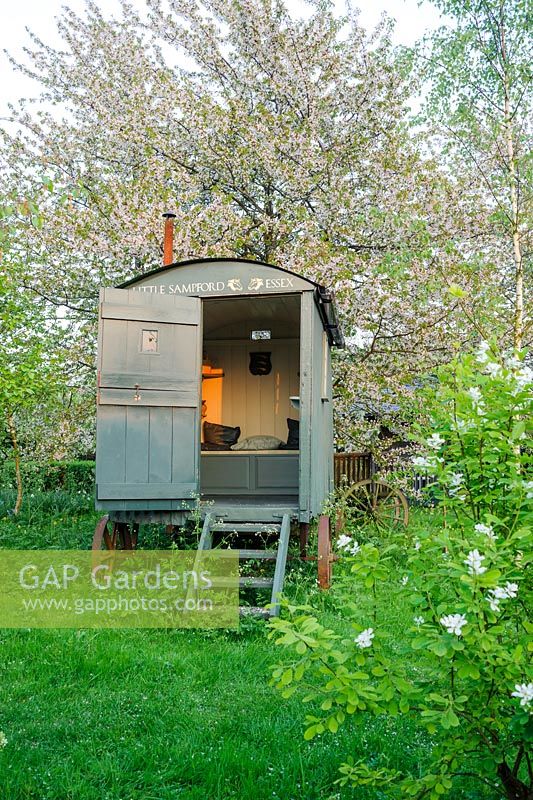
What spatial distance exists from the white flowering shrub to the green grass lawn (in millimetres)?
208

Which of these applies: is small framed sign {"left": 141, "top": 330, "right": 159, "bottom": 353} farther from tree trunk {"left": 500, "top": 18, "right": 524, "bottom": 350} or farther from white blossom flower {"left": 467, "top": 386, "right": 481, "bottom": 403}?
white blossom flower {"left": 467, "top": 386, "right": 481, "bottom": 403}

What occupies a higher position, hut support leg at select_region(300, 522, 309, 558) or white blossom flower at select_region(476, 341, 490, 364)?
white blossom flower at select_region(476, 341, 490, 364)

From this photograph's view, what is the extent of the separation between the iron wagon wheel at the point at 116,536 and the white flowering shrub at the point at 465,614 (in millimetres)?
4140

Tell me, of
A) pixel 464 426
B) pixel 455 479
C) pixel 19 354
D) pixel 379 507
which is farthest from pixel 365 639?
pixel 19 354

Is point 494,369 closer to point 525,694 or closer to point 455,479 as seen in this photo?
point 455,479

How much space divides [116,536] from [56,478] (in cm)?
572

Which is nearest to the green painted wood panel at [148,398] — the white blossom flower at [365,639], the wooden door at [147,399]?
the wooden door at [147,399]

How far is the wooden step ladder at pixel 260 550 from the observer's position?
16.8 feet

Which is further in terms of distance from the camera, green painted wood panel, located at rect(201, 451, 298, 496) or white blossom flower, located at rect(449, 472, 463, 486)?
green painted wood panel, located at rect(201, 451, 298, 496)

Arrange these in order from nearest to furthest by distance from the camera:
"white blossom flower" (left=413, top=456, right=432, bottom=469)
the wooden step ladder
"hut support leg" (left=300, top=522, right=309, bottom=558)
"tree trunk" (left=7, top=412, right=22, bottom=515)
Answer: "white blossom flower" (left=413, top=456, right=432, bottom=469), the wooden step ladder, "hut support leg" (left=300, top=522, right=309, bottom=558), "tree trunk" (left=7, top=412, right=22, bottom=515)

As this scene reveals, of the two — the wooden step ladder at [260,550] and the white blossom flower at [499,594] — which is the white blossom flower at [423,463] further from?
the wooden step ladder at [260,550]

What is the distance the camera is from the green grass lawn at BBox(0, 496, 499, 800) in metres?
2.84

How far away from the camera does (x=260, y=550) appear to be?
18.9 feet

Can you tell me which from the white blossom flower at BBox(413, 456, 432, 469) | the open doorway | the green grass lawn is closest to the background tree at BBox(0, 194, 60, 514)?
the open doorway
